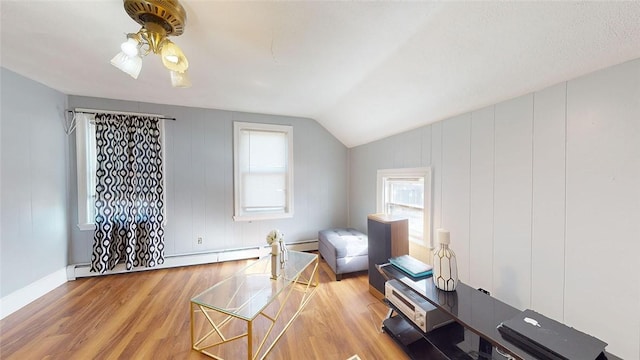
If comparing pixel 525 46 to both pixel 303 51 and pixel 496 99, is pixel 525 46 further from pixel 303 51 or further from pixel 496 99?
pixel 303 51

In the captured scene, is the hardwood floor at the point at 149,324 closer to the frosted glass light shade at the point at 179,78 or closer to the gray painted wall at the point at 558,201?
the gray painted wall at the point at 558,201

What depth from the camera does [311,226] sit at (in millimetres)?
3490

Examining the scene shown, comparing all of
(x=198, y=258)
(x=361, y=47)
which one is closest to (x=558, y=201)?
(x=361, y=47)

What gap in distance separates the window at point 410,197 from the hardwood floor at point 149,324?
2.82 ft

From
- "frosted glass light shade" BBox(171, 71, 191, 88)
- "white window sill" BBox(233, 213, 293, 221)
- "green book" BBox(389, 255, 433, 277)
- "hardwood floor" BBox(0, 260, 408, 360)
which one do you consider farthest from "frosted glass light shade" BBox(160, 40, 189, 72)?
"white window sill" BBox(233, 213, 293, 221)

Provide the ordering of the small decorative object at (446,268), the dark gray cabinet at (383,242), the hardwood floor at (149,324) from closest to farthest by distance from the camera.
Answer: the small decorative object at (446,268) < the hardwood floor at (149,324) < the dark gray cabinet at (383,242)

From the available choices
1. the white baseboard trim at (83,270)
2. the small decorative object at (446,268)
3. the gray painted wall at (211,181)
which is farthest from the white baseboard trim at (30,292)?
the small decorative object at (446,268)

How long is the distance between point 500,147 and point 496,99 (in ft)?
1.13

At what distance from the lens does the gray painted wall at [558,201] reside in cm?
100

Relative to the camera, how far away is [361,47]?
150cm

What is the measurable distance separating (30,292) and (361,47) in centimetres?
379

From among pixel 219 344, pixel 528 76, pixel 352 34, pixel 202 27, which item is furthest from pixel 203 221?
pixel 528 76

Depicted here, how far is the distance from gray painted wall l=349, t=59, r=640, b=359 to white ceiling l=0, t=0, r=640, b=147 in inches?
6.5

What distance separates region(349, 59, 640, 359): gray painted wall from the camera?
3.29ft
